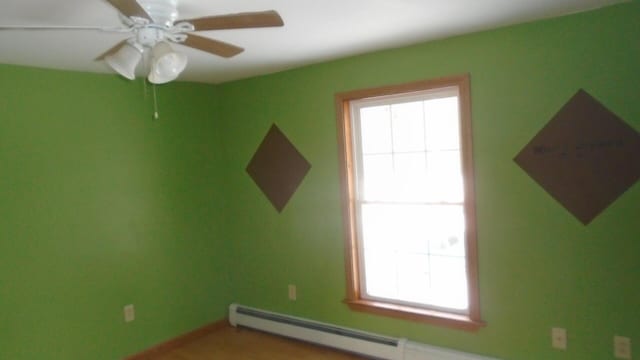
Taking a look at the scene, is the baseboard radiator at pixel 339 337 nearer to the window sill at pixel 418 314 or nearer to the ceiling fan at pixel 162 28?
the window sill at pixel 418 314

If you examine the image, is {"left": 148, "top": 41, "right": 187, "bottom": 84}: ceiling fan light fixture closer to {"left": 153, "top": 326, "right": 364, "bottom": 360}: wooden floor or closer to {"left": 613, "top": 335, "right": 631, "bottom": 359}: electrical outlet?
{"left": 153, "top": 326, "right": 364, "bottom": 360}: wooden floor

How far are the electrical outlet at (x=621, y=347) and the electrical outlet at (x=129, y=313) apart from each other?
3261 mm

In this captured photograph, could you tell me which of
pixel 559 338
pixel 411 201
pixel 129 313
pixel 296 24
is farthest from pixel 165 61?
pixel 559 338

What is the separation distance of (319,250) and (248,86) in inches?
61.0

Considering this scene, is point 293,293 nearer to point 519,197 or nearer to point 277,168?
point 277,168

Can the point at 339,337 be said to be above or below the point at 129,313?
below

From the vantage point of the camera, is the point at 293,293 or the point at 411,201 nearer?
the point at 411,201

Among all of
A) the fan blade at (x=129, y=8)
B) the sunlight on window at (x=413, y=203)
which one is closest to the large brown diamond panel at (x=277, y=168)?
A: the sunlight on window at (x=413, y=203)

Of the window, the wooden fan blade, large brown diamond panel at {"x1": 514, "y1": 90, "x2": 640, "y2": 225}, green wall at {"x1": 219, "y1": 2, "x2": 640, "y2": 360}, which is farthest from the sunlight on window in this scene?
the wooden fan blade

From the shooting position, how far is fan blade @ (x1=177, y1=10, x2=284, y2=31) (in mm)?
1618

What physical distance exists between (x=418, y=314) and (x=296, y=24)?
6.77 ft

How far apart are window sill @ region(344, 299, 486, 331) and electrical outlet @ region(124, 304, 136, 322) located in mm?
1664

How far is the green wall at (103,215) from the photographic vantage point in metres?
2.96

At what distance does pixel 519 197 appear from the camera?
2723 millimetres
